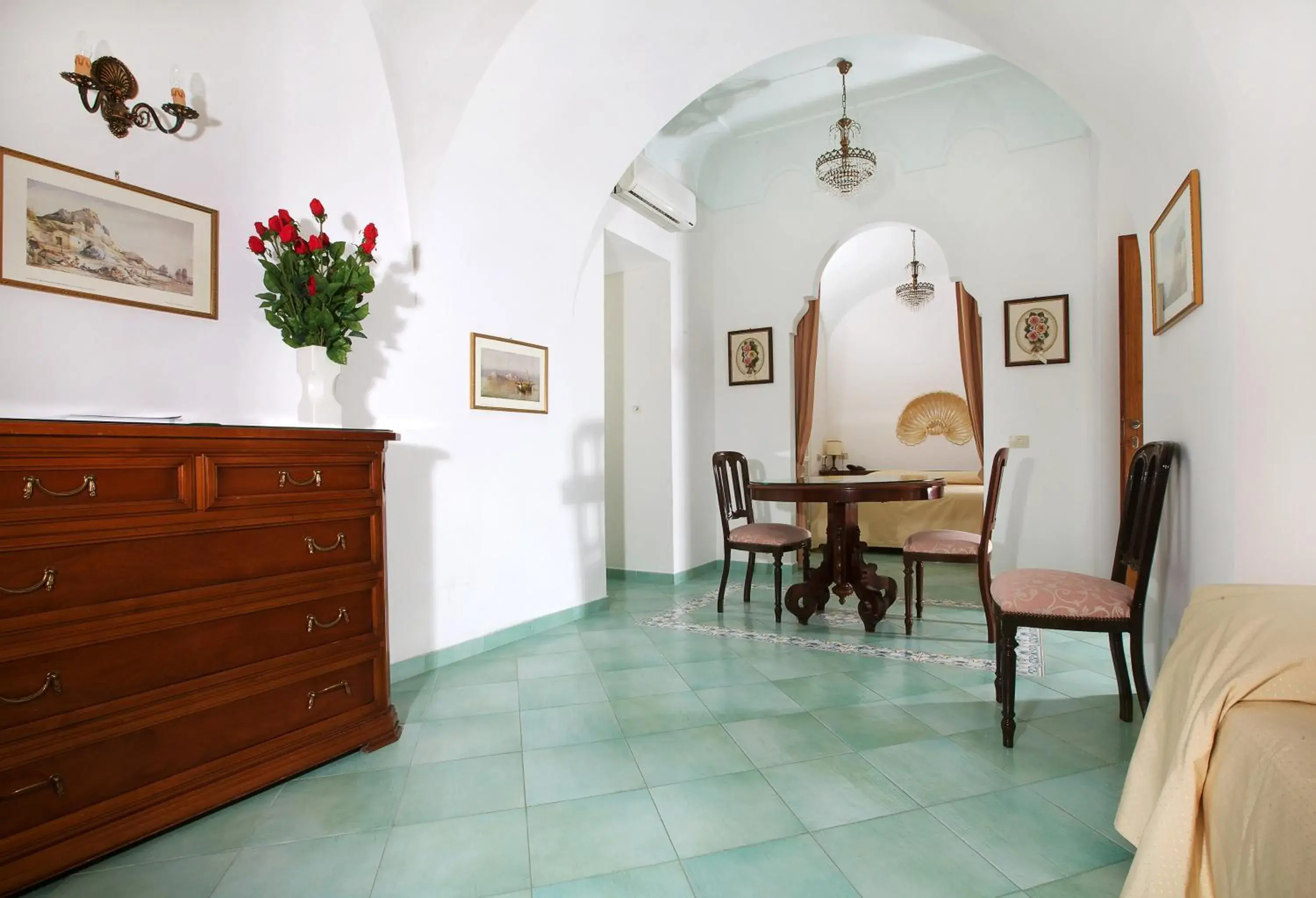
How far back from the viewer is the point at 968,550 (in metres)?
3.57

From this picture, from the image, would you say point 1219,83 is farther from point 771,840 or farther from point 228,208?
point 228,208

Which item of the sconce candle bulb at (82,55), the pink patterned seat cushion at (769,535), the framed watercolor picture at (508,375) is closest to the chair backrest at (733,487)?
the pink patterned seat cushion at (769,535)

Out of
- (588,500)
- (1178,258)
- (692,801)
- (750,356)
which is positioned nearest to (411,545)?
(588,500)

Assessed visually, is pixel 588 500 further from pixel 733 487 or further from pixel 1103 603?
pixel 1103 603

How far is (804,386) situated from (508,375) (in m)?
3.11

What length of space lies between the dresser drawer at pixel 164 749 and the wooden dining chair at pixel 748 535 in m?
2.42

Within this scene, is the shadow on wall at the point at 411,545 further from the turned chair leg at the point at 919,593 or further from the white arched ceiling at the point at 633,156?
the turned chair leg at the point at 919,593

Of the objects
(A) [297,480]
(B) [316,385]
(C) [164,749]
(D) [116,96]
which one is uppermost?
(D) [116,96]

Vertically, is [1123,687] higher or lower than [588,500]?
lower

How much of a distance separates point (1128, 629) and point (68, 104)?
3738mm

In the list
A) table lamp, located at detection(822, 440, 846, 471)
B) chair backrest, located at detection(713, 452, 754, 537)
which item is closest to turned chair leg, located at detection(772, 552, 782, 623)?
chair backrest, located at detection(713, 452, 754, 537)

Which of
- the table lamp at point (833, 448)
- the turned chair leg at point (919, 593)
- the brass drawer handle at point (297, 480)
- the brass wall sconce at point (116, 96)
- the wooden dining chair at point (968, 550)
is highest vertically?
the brass wall sconce at point (116, 96)

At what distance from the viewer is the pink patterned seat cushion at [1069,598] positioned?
2.16 meters

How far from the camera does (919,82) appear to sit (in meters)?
4.81
